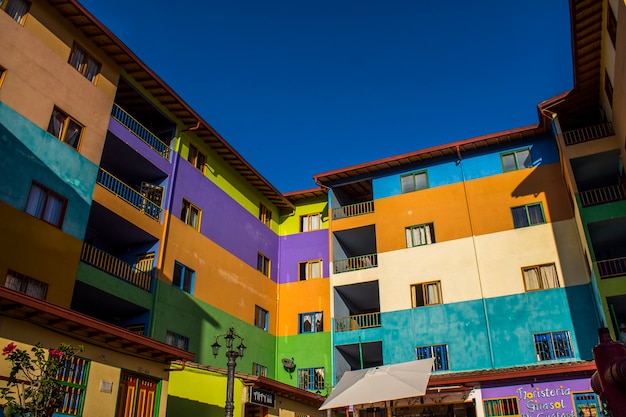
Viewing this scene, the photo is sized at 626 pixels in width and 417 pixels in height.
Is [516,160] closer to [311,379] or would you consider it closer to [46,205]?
[311,379]

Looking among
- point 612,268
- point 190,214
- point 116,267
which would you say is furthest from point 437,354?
point 116,267

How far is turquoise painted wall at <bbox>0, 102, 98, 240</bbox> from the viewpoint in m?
18.0

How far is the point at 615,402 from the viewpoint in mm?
3654

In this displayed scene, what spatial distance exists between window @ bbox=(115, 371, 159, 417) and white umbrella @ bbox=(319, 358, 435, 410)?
6.67 metres

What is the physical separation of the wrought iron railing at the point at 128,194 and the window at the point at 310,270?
1208cm

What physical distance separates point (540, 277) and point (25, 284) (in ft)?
75.0

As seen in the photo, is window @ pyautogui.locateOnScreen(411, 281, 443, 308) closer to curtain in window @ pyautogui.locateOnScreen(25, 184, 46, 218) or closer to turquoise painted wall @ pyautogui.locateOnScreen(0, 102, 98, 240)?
turquoise painted wall @ pyautogui.locateOnScreen(0, 102, 98, 240)

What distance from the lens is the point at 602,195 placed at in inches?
1029

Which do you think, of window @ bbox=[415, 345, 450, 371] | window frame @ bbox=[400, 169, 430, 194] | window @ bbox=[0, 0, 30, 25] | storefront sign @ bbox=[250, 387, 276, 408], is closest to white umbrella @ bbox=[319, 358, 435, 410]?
storefront sign @ bbox=[250, 387, 276, 408]

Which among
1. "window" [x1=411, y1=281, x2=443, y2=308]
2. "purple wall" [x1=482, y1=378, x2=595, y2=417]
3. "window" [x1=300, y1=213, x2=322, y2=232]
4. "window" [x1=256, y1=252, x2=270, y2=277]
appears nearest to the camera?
"purple wall" [x1=482, y1=378, x2=595, y2=417]

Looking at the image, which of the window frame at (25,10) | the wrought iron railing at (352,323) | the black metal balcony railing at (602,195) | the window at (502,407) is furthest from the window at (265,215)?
the black metal balcony railing at (602,195)

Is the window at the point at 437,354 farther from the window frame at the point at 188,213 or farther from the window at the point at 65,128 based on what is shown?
the window at the point at 65,128

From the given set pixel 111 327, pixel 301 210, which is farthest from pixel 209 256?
pixel 111 327

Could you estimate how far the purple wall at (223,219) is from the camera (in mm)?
27422
